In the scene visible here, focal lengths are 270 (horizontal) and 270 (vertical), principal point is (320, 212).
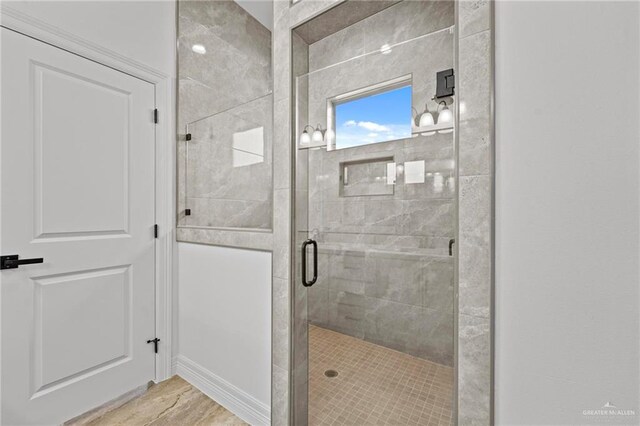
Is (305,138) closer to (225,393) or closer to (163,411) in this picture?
(225,393)

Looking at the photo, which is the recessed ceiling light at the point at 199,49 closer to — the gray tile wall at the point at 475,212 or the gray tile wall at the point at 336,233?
the gray tile wall at the point at 336,233

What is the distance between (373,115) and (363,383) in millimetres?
1365

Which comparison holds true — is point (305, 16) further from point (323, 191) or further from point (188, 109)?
point (188, 109)

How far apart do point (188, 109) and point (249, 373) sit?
2.04 meters

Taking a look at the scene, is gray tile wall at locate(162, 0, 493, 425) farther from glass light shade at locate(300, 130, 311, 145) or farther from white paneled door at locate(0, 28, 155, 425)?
white paneled door at locate(0, 28, 155, 425)

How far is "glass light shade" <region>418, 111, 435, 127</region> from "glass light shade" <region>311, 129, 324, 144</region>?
48 centimetres

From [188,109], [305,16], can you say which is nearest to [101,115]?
[188,109]

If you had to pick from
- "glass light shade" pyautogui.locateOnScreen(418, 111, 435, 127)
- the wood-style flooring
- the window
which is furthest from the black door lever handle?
"glass light shade" pyautogui.locateOnScreen(418, 111, 435, 127)

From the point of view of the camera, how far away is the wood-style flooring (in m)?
1.65

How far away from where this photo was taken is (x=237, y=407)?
1.72 m

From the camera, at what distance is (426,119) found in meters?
1.12

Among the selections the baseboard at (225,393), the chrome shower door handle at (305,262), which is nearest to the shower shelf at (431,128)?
the chrome shower door handle at (305,262)
